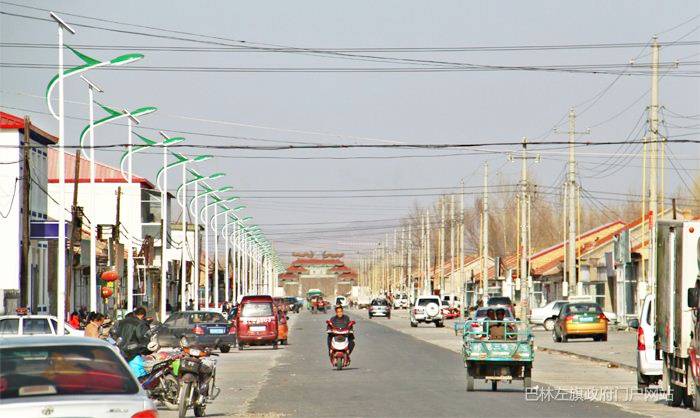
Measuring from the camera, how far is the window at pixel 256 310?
168 feet

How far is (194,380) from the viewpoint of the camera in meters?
21.0

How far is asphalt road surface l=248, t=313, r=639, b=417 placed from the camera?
2078 centimetres

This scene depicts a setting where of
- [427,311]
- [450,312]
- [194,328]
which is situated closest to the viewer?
[194,328]

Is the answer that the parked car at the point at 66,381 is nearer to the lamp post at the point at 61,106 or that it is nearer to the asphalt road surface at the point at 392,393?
the asphalt road surface at the point at 392,393

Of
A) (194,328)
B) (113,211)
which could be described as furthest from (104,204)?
(194,328)

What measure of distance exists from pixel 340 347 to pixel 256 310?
17239 millimetres

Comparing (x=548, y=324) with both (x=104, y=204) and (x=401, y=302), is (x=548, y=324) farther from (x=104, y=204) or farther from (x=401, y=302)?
(x=401, y=302)

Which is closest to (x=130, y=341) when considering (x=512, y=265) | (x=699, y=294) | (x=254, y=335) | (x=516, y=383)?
(x=516, y=383)

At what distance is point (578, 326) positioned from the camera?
173ft

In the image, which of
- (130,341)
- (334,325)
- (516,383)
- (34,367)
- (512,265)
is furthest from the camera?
(512,265)

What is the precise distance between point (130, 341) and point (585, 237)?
8761 centimetres

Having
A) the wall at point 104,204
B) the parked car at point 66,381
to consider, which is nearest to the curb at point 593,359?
the parked car at point 66,381

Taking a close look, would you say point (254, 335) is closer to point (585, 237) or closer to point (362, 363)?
point (362, 363)

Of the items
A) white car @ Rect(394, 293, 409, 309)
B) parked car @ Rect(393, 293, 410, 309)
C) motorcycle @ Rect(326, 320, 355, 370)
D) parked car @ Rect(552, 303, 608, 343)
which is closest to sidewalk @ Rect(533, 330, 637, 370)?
parked car @ Rect(552, 303, 608, 343)
